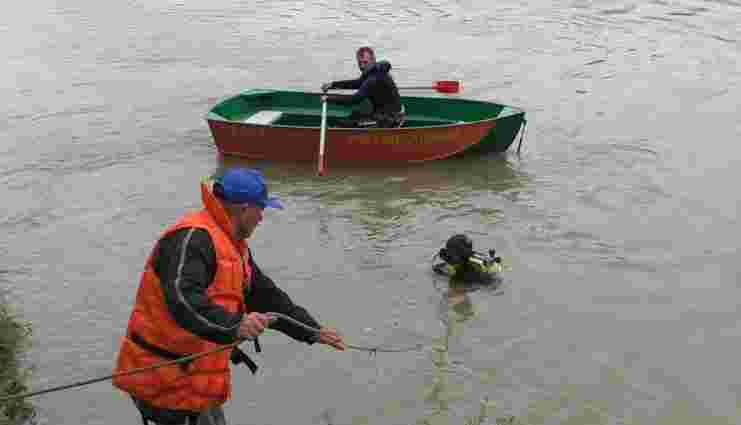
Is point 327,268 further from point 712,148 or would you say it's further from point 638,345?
point 712,148

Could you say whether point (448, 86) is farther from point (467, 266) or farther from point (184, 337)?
point (184, 337)

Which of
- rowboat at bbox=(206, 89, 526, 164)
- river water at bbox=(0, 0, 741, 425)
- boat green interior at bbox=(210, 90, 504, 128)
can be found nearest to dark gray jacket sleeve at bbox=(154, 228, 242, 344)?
river water at bbox=(0, 0, 741, 425)

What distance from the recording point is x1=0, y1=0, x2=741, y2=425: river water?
769 cm

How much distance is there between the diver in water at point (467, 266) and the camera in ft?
30.2

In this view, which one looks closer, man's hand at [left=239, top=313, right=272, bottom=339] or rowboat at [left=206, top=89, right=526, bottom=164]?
man's hand at [left=239, top=313, right=272, bottom=339]

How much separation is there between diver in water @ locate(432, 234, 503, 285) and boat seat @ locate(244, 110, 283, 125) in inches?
225

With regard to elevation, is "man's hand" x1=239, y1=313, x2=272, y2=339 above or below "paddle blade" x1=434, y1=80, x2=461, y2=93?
above

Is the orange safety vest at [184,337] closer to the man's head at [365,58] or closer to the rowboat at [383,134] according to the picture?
the rowboat at [383,134]

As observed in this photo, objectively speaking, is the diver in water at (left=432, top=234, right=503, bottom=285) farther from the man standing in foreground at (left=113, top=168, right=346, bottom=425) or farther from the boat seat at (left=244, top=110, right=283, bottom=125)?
the boat seat at (left=244, top=110, right=283, bottom=125)

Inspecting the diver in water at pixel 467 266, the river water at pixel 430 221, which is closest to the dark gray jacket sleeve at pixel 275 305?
the river water at pixel 430 221

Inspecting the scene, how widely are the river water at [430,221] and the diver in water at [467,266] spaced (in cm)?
30

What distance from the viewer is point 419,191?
43.0 feet

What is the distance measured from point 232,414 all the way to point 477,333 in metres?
2.84

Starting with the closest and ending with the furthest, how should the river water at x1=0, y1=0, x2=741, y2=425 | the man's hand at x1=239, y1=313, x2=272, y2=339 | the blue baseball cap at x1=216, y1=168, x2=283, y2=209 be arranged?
the man's hand at x1=239, y1=313, x2=272, y2=339
the blue baseball cap at x1=216, y1=168, x2=283, y2=209
the river water at x1=0, y1=0, x2=741, y2=425
